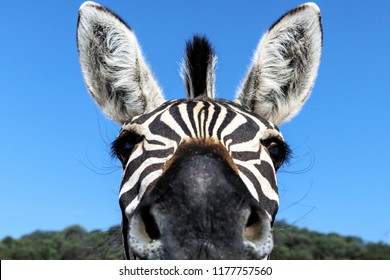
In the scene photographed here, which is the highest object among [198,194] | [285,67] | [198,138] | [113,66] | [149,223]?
[113,66]

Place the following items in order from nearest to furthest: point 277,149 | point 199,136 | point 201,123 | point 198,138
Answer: point 198,138 < point 199,136 < point 201,123 < point 277,149

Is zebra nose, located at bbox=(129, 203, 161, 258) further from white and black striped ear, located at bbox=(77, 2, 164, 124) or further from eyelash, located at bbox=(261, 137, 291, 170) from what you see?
white and black striped ear, located at bbox=(77, 2, 164, 124)

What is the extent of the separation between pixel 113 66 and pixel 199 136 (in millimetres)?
2435

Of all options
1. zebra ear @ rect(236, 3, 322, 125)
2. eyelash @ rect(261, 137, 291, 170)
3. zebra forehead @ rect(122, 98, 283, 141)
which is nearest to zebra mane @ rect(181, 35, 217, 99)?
zebra ear @ rect(236, 3, 322, 125)

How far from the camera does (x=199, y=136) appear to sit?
4.94 meters

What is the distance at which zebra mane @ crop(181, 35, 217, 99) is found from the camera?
22.1 feet

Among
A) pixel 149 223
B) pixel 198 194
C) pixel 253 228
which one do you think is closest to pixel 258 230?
pixel 253 228

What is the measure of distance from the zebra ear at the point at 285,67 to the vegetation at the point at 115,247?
1585mm

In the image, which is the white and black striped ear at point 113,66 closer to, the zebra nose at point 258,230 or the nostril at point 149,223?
the nostril at point 149,223

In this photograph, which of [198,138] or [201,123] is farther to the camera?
[201,123]

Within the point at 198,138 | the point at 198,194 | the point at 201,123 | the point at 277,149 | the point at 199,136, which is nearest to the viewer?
the point at 198,194

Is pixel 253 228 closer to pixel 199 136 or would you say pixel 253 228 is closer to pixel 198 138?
pixel 198 138

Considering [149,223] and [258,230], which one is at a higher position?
[149,223]

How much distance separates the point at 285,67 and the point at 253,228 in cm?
334
